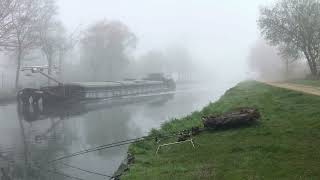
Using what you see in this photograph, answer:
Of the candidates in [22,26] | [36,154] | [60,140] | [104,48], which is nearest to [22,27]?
[22,26]

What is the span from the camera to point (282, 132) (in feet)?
52.4

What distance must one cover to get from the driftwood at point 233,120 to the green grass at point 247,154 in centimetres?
38

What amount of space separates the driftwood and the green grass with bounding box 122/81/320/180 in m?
0.38

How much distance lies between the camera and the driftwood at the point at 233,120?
58.2 feet

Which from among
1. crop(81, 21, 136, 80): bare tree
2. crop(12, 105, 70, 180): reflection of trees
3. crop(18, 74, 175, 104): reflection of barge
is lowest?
crop(12, 105, 70, 180): reflection of trees

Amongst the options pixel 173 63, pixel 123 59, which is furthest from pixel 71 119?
pixel 173 63

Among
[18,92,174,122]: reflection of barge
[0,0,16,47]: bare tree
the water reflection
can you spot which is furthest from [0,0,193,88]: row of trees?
the water reflection

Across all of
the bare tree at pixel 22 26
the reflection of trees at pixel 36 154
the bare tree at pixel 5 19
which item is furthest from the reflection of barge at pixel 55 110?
the bare tree at pixel 22 26

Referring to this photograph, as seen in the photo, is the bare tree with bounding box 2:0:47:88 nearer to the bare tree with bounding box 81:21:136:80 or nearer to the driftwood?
the bare tree with bounding box 81:21:136:80

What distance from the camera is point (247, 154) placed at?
13266 millimetres

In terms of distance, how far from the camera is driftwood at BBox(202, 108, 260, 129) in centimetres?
1775

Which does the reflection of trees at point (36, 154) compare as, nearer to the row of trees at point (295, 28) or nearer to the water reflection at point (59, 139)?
the water reflection at point (59, 139)

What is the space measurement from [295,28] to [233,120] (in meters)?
43.8

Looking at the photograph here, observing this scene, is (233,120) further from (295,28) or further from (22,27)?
(22,27)
